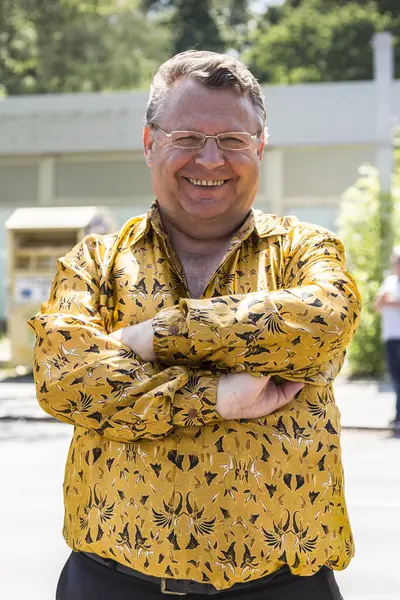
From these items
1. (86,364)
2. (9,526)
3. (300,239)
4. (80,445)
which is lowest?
(9,526)

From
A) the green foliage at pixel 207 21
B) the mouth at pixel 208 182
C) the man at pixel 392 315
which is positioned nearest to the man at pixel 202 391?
the mouth at pixel 208 182

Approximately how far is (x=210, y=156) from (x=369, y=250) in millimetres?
11690

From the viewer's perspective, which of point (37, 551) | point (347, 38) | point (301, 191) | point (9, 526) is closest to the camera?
point (37, 551)

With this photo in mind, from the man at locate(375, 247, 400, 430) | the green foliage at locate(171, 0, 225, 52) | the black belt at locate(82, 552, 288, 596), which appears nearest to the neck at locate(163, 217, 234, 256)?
the black belt at locate(82, 552, 288, 596)

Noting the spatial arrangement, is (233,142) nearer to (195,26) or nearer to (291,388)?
(291,388)

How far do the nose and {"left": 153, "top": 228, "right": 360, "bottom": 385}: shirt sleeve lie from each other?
0.33 m

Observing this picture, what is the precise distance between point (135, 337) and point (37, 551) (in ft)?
13.1

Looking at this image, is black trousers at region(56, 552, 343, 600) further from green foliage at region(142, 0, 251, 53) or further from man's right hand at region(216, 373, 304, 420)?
green foliage at region(142, 0, 251, 53)

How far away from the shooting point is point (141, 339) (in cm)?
229

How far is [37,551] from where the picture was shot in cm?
591

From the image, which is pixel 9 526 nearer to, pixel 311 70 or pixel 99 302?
pixel 99 302

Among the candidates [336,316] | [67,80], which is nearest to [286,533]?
[336,316]

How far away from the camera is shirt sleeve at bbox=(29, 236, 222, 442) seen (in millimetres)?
2193

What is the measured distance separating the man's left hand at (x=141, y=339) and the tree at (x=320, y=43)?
121 ft
